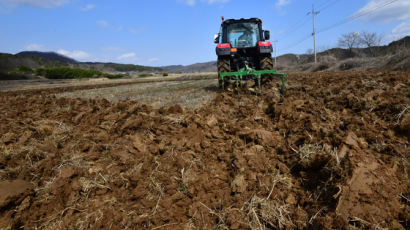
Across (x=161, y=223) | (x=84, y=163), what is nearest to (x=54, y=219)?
(x=84, y=163)

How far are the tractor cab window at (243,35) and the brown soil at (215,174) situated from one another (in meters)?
4.93

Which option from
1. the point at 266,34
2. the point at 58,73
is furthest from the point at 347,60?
the point at 58,73

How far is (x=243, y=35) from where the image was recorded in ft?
24.4

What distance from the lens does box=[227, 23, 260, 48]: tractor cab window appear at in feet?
24.0

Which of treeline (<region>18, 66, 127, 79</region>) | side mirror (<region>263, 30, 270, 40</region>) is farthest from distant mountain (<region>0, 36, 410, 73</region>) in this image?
side mirror (<region>263, 30, 270, 40</region>)

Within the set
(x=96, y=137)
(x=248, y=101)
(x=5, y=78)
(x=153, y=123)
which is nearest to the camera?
(x=96, y=137)

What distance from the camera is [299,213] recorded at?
5.22 ft

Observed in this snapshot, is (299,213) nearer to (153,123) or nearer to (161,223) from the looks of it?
(161,223)

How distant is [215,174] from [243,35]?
6428 millimetres

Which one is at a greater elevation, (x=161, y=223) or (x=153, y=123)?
(x=153, y=123)

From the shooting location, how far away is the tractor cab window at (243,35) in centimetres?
732

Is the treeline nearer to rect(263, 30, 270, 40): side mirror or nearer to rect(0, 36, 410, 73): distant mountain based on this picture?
rect(0, 36, 410, 73): distant mountain

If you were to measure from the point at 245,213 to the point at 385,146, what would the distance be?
1599mm

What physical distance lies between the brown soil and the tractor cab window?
16.2ft
